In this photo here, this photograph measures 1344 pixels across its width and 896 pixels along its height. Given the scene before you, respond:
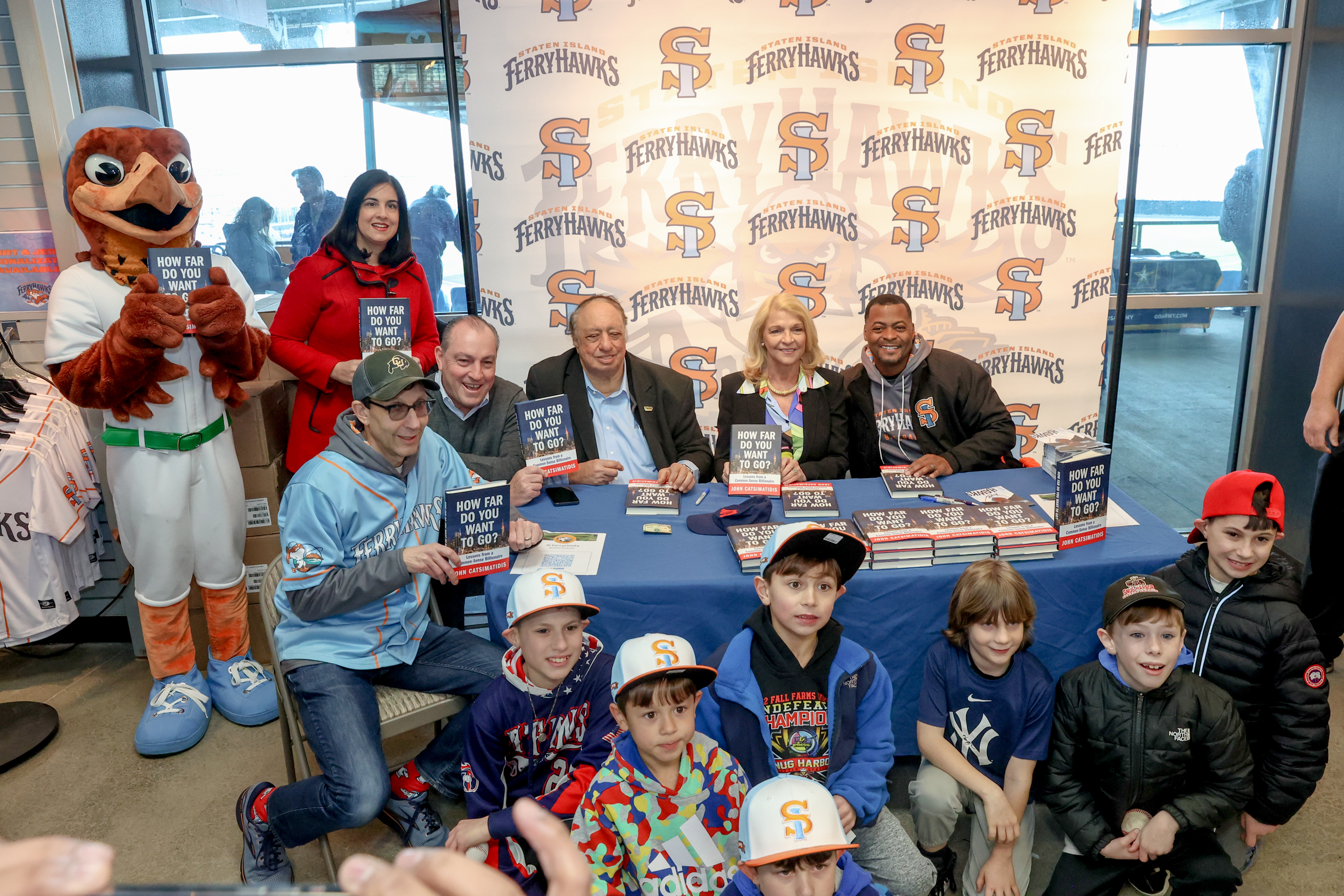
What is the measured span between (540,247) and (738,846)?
302 centimetres

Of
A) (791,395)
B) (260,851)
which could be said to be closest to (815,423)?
(791,395)

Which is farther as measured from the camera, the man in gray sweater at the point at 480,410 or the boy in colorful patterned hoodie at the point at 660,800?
the man in gray sweater at the point at 480,410

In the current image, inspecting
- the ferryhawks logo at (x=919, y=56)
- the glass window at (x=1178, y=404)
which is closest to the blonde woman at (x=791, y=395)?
the ferryhawks logo at (x=919, y=56)

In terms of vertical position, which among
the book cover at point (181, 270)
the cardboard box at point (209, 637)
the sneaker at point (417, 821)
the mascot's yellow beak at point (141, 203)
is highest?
the mascot's yellow beak at point (141, 203)

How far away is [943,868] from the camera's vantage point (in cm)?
256

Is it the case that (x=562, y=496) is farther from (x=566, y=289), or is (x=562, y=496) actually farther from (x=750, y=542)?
(x=566, y=289)

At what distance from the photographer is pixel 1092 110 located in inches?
169

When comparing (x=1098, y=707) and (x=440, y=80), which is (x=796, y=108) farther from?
(x=1098, y=707)

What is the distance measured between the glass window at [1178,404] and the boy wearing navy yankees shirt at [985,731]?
104 inches

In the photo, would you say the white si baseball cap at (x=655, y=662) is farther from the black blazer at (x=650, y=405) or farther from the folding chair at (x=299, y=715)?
the black blazer at (x=650, y=405)

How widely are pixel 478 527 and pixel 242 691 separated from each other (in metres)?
1.56

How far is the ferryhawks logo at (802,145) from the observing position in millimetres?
4254

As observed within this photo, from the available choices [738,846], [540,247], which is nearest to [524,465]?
[540,247]

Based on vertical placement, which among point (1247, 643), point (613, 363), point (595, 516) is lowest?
point (1247, 643)
